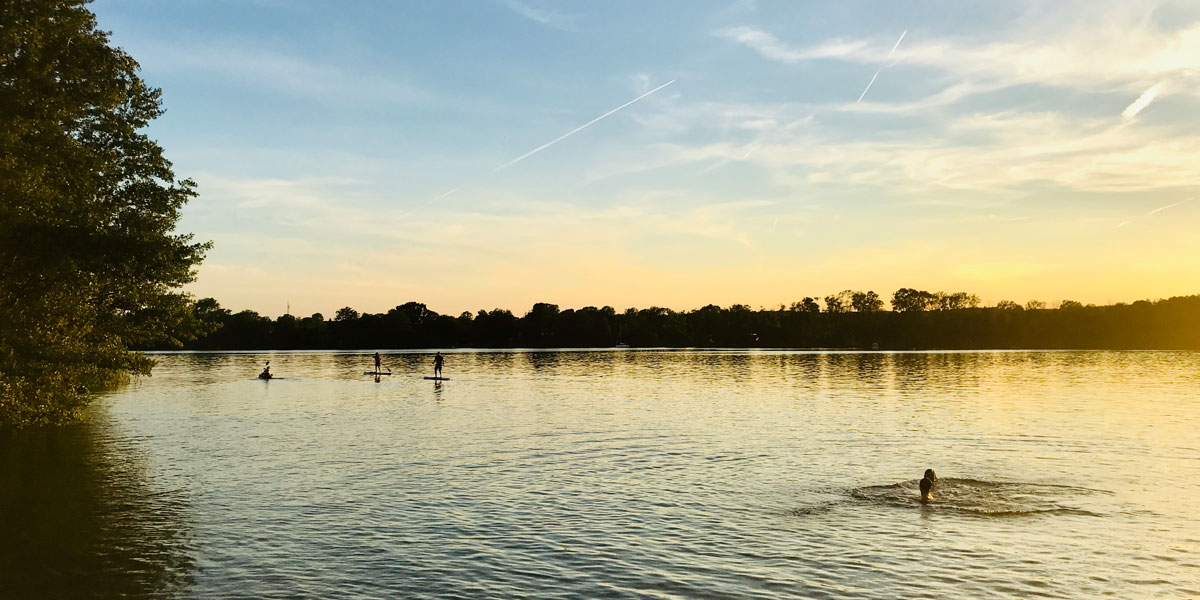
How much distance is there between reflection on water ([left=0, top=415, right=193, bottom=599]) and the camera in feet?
63.9

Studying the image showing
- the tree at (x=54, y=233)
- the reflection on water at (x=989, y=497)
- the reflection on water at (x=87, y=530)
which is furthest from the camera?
the tree at (x=54, y=233)

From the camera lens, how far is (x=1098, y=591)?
1873 cm

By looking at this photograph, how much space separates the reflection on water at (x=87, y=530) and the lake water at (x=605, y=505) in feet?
0.39

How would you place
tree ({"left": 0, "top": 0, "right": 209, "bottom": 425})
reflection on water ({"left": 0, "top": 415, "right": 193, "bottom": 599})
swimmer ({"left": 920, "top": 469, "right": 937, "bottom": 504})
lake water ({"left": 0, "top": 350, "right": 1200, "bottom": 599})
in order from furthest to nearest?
1. tree ({"left": 0, "top": 0, "right": 209, "bottom": 425})
2. swimmer ({"left": 920, "top": 469, "right": 937, "bottom": 504})
3. lake water ({"left": 0, "top": 350, "right": 1200, "bottom": 599})
4. reflection on water ({"left": 0, "top": 415, "right": 193, "bottom": 599})

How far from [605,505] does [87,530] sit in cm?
1649

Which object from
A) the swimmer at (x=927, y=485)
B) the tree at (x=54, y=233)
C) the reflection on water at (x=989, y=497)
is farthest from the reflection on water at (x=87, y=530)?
the swimmer at (x=927, y=485)

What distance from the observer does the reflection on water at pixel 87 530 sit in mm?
19484

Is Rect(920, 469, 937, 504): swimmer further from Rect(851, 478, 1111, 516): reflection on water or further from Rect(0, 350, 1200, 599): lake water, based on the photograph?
Rect(0, 350, 1200, 599): lake water

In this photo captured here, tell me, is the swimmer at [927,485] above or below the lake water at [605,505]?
above

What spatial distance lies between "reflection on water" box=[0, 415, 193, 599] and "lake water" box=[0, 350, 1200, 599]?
12cm

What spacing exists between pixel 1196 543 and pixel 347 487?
28629 mm

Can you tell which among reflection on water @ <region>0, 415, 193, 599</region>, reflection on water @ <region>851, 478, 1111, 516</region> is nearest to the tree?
reflection on water @ <region>0, 415, 193, 599</region>

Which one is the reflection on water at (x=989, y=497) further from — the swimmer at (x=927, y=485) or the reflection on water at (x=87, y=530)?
the reflection on water at (x=87, y=530)

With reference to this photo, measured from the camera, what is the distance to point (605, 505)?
28594 mm
